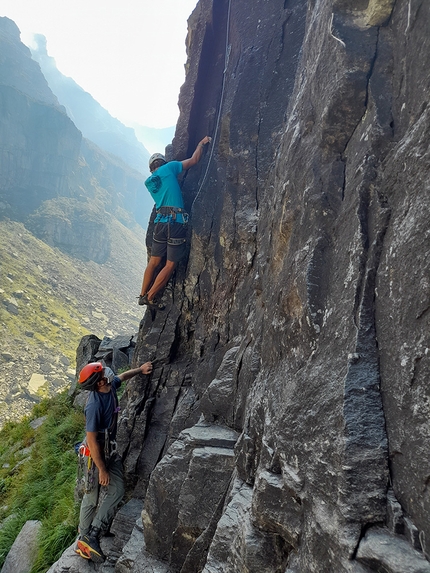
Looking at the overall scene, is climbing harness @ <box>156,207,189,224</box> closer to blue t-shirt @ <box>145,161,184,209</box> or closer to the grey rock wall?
blue t-shirt @ <box>145,161,184,209</box>

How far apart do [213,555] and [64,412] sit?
12.3 metres

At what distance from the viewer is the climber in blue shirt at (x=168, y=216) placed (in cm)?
722

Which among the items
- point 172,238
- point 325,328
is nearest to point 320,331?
point 325,328

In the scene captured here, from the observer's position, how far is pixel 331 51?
142 inches

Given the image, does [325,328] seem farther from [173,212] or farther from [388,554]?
[173,212]

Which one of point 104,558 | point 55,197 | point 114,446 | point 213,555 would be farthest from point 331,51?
point 55,197

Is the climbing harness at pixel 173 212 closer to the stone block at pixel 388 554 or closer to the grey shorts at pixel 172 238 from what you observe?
the grey shorts at pixel 172 238

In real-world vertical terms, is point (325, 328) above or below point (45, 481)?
above

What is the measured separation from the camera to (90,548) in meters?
5.75

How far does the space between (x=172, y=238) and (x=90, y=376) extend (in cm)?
300

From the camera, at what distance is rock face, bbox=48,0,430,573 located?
219 centimetres

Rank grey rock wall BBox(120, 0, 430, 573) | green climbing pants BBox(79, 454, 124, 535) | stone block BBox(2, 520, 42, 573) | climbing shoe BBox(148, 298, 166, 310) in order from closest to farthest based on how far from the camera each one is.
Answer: grey rock wall BBox(120, 0, 430, 573)
green climbing pants BBox(79, 454, 124, 535)
stone block BBox(2, 520, 42, 573)
climbing shoe BBox(148, 298, 166, 310)

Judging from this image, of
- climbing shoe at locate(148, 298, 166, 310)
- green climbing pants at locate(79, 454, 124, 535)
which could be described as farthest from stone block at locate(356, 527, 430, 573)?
climbing shoe at locate(148, 298, 166, 310)

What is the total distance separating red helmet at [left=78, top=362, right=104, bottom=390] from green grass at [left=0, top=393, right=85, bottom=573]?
3.41m
